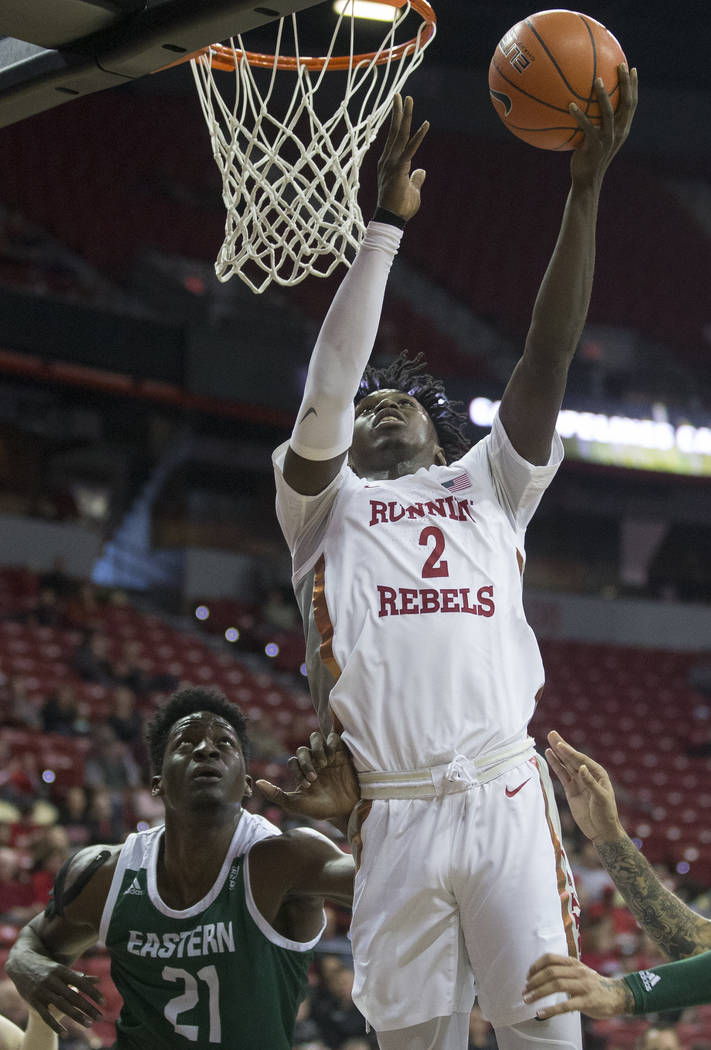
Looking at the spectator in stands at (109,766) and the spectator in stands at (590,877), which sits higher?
the spectator in stands at (109,766)

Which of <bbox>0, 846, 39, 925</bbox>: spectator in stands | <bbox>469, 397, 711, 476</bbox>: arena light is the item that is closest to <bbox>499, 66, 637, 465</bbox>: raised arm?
<bbox>0, 846, 39, 925</bbox>: spectator in stands

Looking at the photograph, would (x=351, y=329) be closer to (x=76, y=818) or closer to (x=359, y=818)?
(x=359, y=818)

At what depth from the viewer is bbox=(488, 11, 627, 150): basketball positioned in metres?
2.82

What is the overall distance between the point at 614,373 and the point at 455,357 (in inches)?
75.6

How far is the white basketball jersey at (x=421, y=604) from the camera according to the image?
2.65 metres

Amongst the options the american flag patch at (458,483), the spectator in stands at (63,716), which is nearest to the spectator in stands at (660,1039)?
A: the american flag patch at (458,483)

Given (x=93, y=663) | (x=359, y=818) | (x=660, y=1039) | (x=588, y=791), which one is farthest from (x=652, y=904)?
(x=93, y=663)

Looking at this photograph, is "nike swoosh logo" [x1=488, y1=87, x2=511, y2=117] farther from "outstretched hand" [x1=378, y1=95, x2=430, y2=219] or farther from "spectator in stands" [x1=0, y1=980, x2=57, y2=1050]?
"spectator in stands" [x1=0, y1=980, x2=57, y2=1050]

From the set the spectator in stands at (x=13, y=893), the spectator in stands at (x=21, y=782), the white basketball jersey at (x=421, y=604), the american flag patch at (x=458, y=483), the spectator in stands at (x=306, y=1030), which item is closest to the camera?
the white basketball jersey at (x=421, y=604)

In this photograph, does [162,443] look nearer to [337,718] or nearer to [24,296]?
[24,296]

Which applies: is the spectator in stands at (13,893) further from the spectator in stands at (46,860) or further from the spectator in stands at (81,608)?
the spectator in stands at (81,608)

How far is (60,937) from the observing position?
375cm

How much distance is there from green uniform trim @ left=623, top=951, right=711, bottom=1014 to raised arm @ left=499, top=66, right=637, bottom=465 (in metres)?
1.13

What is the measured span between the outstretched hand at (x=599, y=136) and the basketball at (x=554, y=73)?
0.14 feet
